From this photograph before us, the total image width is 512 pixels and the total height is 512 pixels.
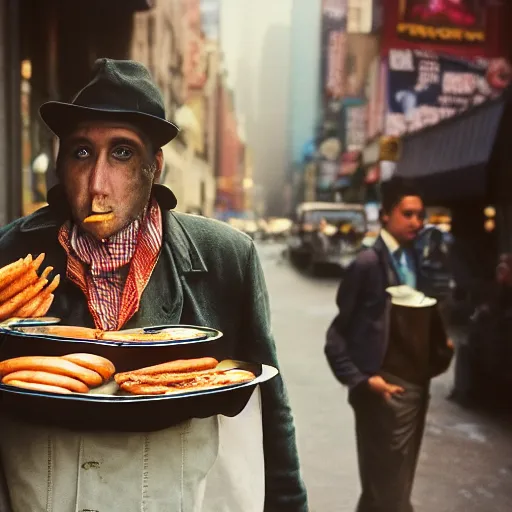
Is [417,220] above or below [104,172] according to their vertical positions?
below

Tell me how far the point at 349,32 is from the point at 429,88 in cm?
504

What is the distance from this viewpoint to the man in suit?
11.9 ft

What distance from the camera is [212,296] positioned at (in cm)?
197

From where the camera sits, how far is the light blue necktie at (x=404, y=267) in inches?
144

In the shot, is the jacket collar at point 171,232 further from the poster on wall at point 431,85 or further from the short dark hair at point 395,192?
the poster on wall at point 431,85

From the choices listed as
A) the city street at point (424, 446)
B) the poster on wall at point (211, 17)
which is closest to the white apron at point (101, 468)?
the city street at point (424, 446)

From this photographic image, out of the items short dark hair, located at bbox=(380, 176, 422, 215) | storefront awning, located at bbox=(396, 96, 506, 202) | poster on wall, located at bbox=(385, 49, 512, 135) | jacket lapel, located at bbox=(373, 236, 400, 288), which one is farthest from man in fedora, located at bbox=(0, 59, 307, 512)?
poster on wall, located at bbox=(385, 49, 512, 135)

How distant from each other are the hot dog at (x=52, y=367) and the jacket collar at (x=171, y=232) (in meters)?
0.43

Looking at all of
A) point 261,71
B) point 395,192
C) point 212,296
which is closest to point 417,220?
point 395,192

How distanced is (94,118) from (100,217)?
0.27 m

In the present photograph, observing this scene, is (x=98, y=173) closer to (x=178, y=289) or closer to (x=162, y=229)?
(x=162, y=229)

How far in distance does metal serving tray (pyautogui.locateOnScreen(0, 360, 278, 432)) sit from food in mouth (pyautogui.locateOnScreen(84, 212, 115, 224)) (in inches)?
17.9

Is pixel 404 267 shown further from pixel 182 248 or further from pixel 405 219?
pixel 182 248

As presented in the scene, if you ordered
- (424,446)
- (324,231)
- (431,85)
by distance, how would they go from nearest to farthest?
(424,446) → (324,231) → (431,85)
